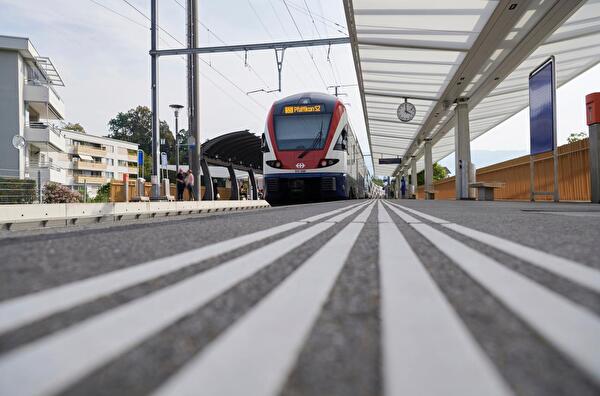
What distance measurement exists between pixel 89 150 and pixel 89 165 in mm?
2595

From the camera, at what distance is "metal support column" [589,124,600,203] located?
936cm

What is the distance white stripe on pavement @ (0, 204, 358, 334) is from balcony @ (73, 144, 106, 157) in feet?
242

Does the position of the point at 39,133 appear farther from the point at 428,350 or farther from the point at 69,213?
the point at 428,350

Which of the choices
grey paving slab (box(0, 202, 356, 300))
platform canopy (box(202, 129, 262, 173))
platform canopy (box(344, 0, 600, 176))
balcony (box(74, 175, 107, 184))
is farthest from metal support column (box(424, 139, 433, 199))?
balcony (box(74, 175, 107, 184))

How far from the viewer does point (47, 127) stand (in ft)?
97.7

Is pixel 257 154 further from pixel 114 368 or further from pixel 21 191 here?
pixel 114 368

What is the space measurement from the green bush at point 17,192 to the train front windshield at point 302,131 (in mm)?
9044

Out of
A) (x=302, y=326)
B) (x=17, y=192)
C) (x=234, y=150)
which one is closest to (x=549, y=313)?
(x=302, y=326)

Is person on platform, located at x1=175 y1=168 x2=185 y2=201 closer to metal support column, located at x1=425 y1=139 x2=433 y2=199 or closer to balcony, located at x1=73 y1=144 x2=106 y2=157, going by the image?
metal support column, located at x1=425 y1=139 x2=433 y2=199

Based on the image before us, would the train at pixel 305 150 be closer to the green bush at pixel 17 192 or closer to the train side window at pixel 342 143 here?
the train side window at pixel 342 143

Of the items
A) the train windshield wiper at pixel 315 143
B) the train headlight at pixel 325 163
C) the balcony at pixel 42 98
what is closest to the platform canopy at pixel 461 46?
the train windshield wiper at pixel 315 143

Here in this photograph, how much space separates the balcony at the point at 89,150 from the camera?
214 ft

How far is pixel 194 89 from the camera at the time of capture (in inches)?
623

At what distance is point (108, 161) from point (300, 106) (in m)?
67.6
